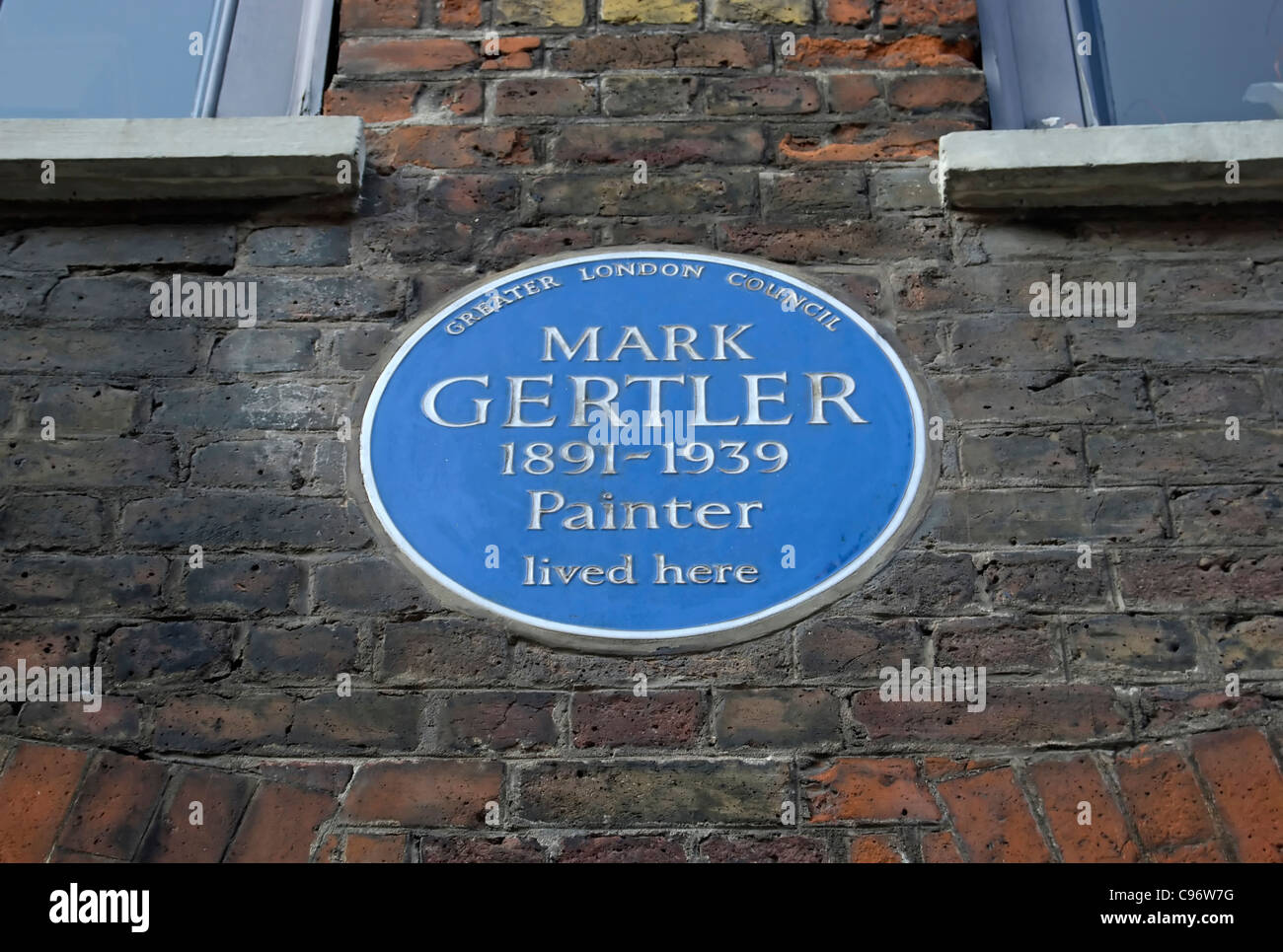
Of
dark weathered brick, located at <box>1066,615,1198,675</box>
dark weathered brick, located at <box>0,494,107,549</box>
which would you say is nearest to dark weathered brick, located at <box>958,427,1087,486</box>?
dark weathered brick, located at <box>1066,615,1198,675</box>

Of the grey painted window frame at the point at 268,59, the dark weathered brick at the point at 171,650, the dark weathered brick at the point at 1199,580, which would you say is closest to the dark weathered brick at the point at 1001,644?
the dark weathered brick at the point at 1199,580

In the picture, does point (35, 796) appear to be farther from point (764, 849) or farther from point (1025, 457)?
point (1025, 457)

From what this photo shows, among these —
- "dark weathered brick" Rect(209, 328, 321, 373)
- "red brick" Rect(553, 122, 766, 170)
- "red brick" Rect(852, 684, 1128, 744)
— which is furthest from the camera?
"red brick" Rect(553, 122, 766, 170)

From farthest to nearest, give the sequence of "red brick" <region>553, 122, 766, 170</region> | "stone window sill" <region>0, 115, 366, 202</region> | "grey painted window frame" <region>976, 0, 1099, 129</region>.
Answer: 1. "grey painted window frame" <region>976, 0, 1099, 129</region>
2. "red brick" <region>553, 122, 766, 170</region>
3. "stone window sill" <region>0, 115, 366, 202</region>

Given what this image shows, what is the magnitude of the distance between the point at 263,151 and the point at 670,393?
967mm

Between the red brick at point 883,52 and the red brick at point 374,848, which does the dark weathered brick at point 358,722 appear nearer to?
the red brick at point 374,848

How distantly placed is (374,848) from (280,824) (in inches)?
6.2

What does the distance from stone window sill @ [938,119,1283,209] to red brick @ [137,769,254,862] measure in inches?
69.9

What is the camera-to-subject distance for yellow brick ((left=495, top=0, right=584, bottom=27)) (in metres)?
3.00

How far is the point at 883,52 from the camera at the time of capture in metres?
2.96

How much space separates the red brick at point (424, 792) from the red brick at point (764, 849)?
0.36 metres

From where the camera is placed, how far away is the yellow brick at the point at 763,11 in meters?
3.00

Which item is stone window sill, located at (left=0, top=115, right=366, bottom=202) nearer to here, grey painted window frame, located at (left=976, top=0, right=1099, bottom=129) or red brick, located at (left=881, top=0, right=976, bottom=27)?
red brick, located at (left=881, top=0, right=976, bottom=27)
